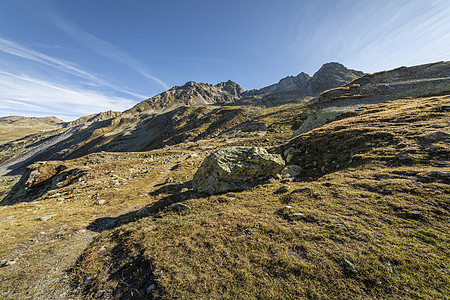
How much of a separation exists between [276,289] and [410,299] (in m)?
3.68

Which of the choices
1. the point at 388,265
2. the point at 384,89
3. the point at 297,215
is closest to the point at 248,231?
the point at 297,215

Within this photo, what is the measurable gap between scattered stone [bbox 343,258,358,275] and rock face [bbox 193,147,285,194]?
903cm

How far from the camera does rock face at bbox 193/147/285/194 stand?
14.4 metres

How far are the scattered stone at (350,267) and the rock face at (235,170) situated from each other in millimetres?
9028

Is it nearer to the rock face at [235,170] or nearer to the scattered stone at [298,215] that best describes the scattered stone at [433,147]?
the rock face at [235,170]

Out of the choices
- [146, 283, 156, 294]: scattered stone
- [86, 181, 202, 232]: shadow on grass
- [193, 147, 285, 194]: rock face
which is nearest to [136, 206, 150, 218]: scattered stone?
[86, 181, 202, 232]: shadow on grass

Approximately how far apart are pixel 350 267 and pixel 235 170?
9.96 metres

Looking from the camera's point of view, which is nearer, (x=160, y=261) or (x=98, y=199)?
(x=160, y=261)

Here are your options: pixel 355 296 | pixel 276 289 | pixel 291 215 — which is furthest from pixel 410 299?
pixel 291 215

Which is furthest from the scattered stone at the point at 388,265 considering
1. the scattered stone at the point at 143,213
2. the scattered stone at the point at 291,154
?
the scattered stone at the point at 291,154

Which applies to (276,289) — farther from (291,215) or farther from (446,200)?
(446,200)

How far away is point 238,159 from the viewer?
15414mm

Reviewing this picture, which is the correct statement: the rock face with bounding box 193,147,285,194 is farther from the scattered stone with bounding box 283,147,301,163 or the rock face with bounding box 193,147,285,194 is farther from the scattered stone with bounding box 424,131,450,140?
the scattered stone with bounding box 424,131,450,140

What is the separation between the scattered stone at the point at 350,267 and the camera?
5.37m
